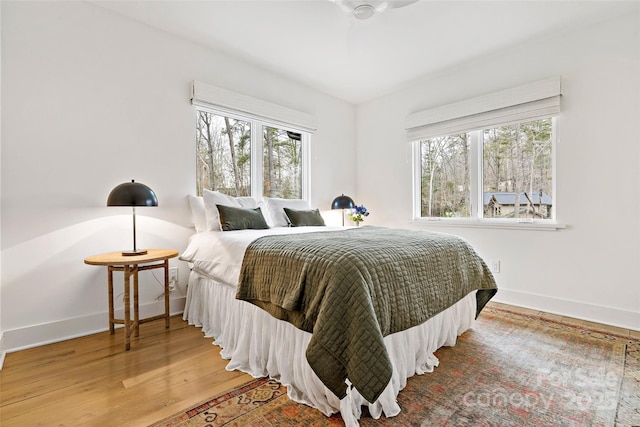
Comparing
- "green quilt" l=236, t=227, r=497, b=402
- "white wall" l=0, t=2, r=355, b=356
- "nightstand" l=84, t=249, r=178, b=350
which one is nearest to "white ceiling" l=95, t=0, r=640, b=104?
"white wall" l=0, t=2, r=355, b=356

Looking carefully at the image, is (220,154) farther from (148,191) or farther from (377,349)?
(377,349)

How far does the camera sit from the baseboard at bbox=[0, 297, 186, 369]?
2.09 meters

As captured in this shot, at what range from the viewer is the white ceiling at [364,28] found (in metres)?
2.46

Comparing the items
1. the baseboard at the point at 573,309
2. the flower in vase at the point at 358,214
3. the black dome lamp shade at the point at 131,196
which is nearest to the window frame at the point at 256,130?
the black dome lamp shade at the point at 131,196

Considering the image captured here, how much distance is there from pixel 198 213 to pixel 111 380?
4.71ft

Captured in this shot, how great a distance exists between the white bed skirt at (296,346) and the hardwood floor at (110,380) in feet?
0.40

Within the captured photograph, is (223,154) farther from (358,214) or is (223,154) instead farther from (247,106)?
(358,214)

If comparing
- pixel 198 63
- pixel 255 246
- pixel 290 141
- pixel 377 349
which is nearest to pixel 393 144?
pixel 290 141

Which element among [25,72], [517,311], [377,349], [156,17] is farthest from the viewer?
[517,311]

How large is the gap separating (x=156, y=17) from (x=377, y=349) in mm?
3034

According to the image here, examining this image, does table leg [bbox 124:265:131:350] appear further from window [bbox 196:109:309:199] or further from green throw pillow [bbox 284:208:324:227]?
green throw pillow [bbox 284:208:324:227]

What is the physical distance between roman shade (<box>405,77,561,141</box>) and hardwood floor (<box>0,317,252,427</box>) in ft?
10.7

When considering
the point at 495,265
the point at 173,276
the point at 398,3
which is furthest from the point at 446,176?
the point at 173,276

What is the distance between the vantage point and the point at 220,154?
3.28 m
